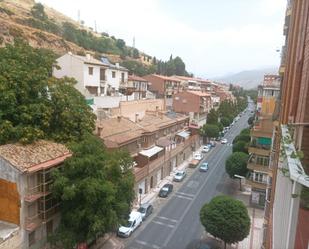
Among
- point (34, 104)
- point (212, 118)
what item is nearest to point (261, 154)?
point (34, 104)

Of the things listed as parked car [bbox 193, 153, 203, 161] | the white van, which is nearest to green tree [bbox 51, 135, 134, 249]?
the white van

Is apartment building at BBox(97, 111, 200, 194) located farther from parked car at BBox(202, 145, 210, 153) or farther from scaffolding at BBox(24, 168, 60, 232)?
scaffolding at BBox(24, 168, 60, 232)

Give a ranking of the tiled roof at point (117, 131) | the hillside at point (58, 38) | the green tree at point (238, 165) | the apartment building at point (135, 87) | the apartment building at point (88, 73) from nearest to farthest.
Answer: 1. the tiled roof at point (117, 131)
2. the green tree at point (238, 165)
3. the apartment building at point (88, 73)
4. the apartment building at point (135, 87)
5. the hillside at point (58, 38)

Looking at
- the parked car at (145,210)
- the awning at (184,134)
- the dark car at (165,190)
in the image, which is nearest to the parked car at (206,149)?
the awning at (184,134)

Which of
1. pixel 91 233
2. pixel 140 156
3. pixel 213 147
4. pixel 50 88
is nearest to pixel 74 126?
pixel 50 88

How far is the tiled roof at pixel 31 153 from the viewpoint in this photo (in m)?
18.6

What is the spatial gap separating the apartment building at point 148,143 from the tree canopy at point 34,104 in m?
5.58

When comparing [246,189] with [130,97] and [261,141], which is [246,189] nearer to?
[261,141]

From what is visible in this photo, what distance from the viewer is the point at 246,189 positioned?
40.2 metres

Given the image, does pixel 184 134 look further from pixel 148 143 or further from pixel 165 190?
pixel 165 190

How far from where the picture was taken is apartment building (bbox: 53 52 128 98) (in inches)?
1532

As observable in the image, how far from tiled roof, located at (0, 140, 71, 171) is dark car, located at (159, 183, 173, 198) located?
652 inches

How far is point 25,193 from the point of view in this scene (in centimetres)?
1888

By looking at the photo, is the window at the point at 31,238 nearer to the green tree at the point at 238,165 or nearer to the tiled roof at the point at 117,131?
the tiled roof at the point at 117,131
